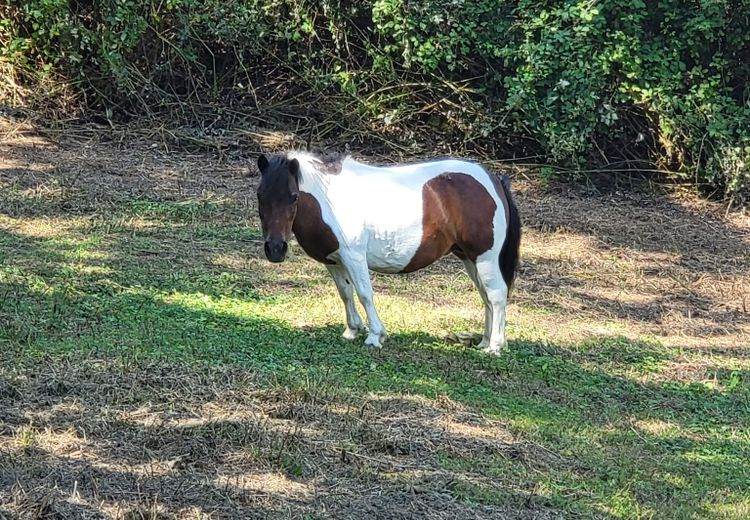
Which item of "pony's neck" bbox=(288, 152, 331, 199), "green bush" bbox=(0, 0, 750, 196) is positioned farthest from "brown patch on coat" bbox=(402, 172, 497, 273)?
"green bush" bbox=(0, 0, 750, 196)

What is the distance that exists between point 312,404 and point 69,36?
905 cm

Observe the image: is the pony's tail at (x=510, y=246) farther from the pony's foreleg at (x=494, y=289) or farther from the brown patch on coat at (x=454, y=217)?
the brown patch on coat at (x=454, y=217)

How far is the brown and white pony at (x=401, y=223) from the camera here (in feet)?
22.4

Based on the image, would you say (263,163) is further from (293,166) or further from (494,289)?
(494,289)

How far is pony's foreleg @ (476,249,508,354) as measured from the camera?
714 centimetres

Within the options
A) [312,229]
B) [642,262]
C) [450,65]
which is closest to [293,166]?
[312,229]

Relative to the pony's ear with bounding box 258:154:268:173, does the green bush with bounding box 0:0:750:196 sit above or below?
above

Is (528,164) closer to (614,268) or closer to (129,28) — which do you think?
(614,268)

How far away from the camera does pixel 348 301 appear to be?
7109mm

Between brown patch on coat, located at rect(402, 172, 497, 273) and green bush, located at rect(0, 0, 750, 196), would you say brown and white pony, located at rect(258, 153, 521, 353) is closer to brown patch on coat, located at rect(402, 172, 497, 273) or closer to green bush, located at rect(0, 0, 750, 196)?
brown patch on coat, located at rect(402, 172, 497, 273)

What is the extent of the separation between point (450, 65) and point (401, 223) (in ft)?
22.1

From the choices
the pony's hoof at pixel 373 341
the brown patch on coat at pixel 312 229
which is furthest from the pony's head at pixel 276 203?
the pony's hoof at pixel 373 341

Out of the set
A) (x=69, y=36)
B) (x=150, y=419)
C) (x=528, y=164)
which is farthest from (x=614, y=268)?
(x=69, y=36)

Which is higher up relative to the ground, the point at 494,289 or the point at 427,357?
the point at 494,289
